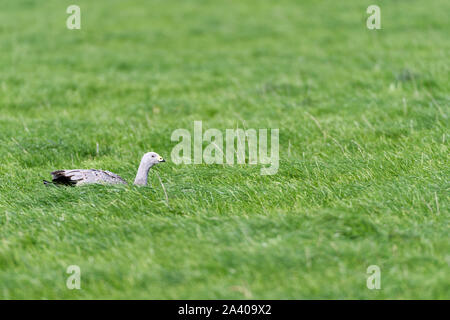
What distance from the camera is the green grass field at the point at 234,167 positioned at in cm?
479

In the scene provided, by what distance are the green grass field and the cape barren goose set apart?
21 cm

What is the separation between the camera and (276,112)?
9.90 meters

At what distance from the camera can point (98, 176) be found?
6492 millimetres

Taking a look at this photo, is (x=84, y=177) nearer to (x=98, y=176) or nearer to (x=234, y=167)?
(x=98, y=176)

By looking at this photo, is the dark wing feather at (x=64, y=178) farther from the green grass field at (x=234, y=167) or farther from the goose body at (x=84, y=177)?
the green grass field at (x=234, y=167)

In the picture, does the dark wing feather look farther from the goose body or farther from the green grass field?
the green grass field

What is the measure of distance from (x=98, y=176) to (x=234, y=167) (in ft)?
5.78

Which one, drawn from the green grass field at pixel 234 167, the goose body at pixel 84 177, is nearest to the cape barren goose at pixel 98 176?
the goose body at pixel 84 177

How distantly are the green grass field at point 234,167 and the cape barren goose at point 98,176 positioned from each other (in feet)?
0.69

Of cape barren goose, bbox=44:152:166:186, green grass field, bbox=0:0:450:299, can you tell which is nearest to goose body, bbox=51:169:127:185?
cape barren goose, bbox=44:152:166:186

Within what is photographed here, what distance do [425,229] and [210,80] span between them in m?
7.94

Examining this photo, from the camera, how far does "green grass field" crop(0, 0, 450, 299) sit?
4.79m
